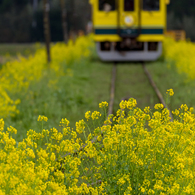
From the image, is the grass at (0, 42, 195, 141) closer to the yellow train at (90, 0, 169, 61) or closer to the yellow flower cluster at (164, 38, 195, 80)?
the yellow flower cluster at (164, 38, 195, 80)

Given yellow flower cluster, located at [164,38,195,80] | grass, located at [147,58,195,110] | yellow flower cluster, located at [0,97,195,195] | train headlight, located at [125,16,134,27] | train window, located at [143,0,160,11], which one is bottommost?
grass, located at [147,58,195,110]

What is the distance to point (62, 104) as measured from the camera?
9086 millimetres

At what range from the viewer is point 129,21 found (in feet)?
48.8

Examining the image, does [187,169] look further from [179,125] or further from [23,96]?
[23,96]

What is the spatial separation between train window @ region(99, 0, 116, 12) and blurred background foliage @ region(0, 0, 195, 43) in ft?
80.0

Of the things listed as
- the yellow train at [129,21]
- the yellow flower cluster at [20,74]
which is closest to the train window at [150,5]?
the yellow train at [129,21]

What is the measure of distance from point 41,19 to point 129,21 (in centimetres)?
2685

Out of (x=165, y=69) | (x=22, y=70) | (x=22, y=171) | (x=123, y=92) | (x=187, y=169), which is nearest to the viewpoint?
(x=22, y=171)

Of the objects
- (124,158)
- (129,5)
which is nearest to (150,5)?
(129,5)

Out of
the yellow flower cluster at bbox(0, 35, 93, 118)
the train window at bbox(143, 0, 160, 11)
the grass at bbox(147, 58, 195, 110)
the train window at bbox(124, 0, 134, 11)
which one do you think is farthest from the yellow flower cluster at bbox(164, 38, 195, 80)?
the yellow flower cluster at bbox(0, 35, 93, 118)

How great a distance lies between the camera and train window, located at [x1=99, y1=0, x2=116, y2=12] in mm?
15000

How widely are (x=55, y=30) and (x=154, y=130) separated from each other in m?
38.2

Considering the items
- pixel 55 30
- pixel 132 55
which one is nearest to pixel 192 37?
pixel 55 30

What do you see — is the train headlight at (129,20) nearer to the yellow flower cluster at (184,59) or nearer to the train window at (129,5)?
the train window at (129,5)
